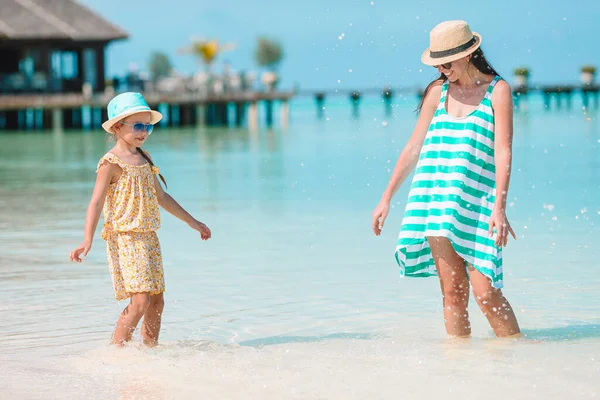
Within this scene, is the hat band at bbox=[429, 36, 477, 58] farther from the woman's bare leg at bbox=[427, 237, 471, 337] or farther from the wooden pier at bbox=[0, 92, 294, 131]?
the wooden pier at bbox=[0, 92, 294, 131]

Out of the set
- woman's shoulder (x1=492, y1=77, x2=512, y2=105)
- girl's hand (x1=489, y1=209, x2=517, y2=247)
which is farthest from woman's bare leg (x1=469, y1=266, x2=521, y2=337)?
woman's shoulder (x1=492, y1=77, x2=512, y2=105)

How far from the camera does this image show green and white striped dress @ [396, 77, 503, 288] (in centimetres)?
487

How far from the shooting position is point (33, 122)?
1991 inches

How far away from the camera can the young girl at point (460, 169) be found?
484 centimetres

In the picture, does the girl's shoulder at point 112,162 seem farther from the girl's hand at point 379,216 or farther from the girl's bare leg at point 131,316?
the girl's hand at point 379,216

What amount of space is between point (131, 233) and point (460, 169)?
1.46 m

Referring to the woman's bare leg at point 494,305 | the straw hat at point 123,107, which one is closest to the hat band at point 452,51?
the woman's bare leg at point 494,305

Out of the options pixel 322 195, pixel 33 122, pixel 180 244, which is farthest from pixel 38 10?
pixel 180 244

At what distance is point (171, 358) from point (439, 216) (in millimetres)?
1382

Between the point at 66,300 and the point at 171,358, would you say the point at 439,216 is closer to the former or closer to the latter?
the point at 171,358

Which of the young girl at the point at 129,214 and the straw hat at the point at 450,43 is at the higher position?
the straw hat at the point at 450,43

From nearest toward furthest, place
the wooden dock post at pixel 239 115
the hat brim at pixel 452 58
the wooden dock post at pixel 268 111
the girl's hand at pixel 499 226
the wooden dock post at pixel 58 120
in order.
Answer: the girl's hand at pixel 499 226 < the hat brim at pixel 452 58 < the wooden dock post at pixel 58 120 < the wooden dock post at pixel 239 115 < the wooden dock post at pixel 268 111

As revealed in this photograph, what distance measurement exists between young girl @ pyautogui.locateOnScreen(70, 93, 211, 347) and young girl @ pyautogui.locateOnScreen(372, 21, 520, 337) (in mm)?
1013

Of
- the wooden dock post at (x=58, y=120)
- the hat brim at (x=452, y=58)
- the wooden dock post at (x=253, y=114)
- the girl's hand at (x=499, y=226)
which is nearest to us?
the girl's hand at (x=499, y=226)
